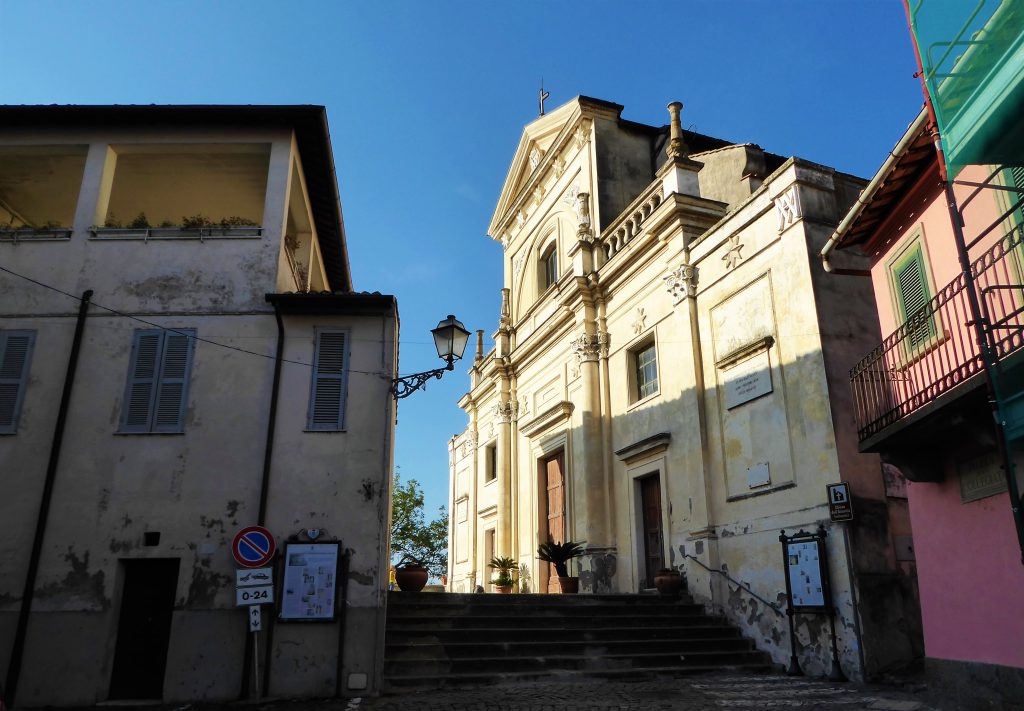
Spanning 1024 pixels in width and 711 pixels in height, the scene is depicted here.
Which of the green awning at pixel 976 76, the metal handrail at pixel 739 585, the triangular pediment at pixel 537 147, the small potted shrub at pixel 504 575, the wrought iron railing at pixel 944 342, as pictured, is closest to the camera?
the green awning at pixel 976 76

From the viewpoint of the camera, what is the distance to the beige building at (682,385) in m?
10.9

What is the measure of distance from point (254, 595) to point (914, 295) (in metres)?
8.07

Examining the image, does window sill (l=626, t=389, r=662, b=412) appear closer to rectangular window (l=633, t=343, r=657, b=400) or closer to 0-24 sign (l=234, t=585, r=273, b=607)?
rectangular window (l=633, t=343, r=657, b=400)

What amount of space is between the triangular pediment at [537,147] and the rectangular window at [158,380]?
12.7 meters

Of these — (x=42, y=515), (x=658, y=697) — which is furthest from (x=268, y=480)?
(x=658, y=697)

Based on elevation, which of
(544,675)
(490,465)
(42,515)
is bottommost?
(544,675)

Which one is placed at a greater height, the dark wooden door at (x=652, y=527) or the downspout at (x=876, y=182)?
the downspout at (x=876, y=182)

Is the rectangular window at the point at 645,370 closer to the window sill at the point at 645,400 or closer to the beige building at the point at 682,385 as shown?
the beige building at the point at 682,385

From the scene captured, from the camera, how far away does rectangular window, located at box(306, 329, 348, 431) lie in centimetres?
994

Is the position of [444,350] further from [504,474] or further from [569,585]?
[504,474]

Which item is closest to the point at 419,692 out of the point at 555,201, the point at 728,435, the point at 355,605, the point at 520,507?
the point at 355,605

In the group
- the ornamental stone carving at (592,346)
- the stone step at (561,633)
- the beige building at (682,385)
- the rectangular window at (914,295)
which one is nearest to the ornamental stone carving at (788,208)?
the beige building at (682,385)

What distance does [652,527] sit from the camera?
1555 cm

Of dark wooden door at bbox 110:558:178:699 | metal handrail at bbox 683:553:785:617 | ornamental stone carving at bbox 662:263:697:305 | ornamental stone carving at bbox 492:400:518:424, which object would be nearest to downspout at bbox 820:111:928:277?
ornamental stone carving at bbox 662:263:697:305
